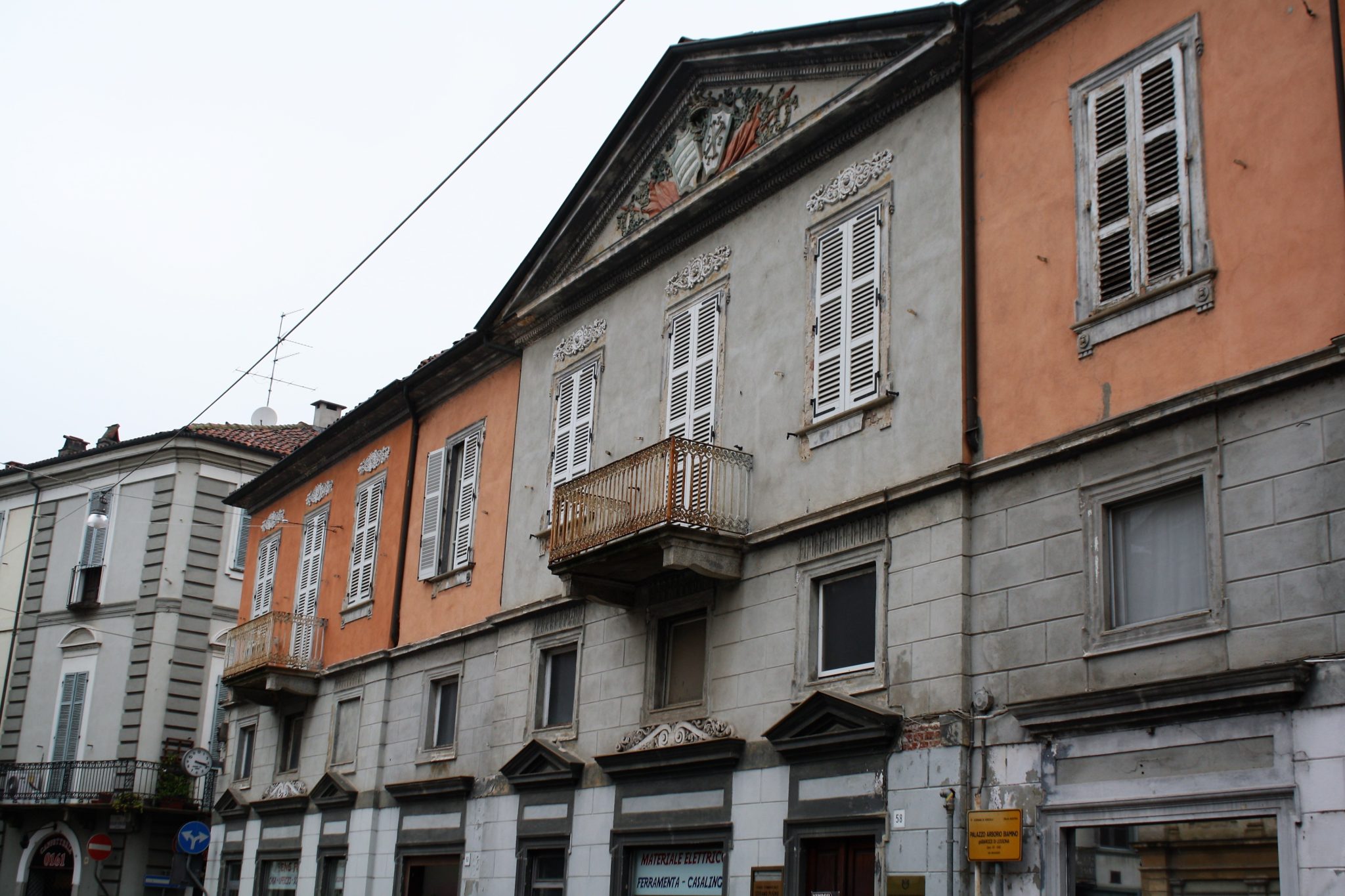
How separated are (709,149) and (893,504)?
6.18 metres

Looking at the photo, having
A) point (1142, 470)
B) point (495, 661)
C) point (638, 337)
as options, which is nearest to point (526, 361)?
point (638, 337)

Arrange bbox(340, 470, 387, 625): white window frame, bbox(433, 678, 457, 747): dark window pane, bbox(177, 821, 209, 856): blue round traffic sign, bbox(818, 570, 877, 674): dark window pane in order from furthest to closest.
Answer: bbox(340, 470, 387, 625): white window frame, bbox(433, 678, 457, 747): dark window pane, bbox(177, 821, 209, 856): blue round traffic sign, bbox(818, 570, 877, 674): dark window pane

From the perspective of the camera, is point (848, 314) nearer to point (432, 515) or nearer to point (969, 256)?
point (969, 256)

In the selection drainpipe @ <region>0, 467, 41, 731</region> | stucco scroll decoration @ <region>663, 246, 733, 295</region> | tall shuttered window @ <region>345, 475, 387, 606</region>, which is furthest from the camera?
drainpipe @ <region>0, 467, 41, 731</region>

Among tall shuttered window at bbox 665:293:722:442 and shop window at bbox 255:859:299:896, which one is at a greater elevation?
tall shuttered window at bbox 665:293:722:442

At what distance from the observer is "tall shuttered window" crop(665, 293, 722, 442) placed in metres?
17.2

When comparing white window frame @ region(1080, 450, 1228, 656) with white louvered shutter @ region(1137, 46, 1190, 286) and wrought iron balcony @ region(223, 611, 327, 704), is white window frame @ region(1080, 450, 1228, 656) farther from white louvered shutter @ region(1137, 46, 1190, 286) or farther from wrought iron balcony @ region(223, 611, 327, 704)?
wrought iron balcony @ region(223, 611, 327, 704)

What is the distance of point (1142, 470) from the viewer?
11.5m

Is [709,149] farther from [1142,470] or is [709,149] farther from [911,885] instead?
[911,885]

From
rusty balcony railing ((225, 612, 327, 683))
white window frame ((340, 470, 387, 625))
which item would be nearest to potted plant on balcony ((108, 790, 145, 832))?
rusty balcony railing ((225, 612, 327, 683))

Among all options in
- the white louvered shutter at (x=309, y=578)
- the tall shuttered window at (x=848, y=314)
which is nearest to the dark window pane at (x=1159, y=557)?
the tall shuttered window at (x=848, y=314)

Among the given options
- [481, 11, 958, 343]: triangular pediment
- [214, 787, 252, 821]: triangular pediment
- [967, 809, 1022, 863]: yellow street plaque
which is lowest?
[967, 809, 1022, 863]: yellow street plaque

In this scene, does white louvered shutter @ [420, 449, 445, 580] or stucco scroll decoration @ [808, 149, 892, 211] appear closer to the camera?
stucco scroll decoration @ [808, 149, 892, 211]

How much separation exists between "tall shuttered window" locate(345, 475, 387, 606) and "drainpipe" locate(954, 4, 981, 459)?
45.1 ft
